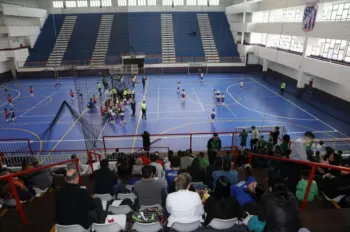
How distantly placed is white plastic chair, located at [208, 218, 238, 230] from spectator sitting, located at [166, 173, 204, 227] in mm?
211

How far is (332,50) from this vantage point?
725 inches

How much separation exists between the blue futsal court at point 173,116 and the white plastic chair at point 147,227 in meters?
6.68

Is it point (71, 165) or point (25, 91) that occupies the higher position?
point (71, 165)

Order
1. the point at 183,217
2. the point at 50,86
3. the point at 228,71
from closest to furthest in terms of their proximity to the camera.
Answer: the point at 183,217 < the point at 50,86 < the point at 228,71

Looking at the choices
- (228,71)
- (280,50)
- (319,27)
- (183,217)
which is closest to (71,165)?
(183,217)

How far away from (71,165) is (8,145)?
889 cm

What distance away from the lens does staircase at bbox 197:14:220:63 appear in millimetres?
34969

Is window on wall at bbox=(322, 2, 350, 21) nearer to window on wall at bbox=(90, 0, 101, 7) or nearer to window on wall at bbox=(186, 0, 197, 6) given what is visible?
window on wall at bbox=(186, 0, 197, 6)

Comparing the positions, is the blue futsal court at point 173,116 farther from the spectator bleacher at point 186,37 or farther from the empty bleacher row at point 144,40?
the spectator bleacher at point 186,37

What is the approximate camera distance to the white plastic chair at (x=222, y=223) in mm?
3299

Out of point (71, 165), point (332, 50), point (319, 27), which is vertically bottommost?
point (71, 165)

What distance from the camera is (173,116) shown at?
1745 centimetres

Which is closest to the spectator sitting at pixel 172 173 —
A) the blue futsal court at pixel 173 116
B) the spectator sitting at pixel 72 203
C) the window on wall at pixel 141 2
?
the spectator sitting at pixel 72 203

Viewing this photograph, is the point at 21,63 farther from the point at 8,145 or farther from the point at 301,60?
the point at 301,60
